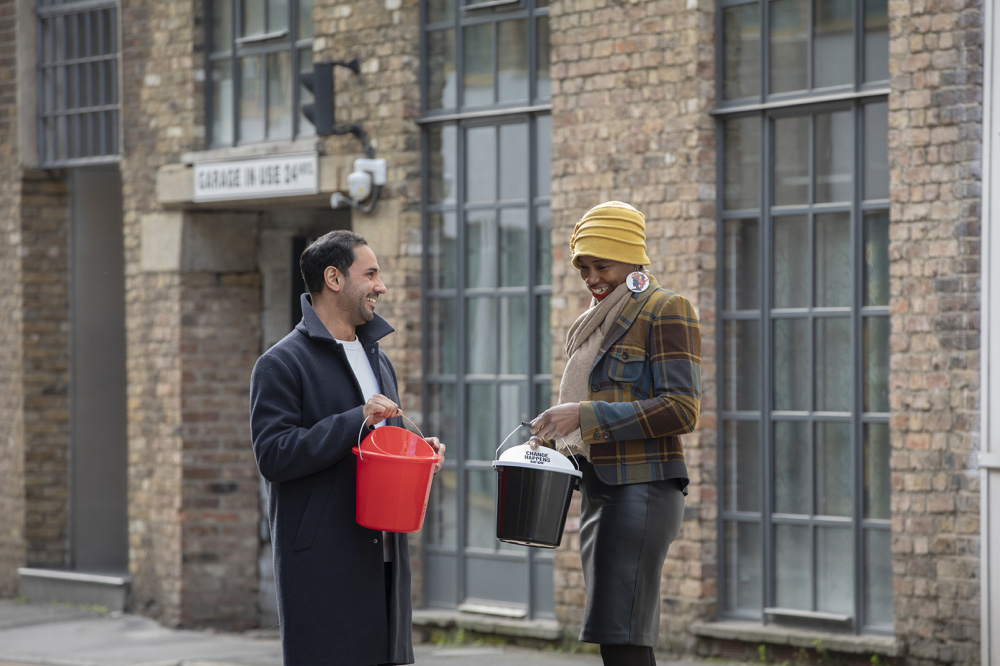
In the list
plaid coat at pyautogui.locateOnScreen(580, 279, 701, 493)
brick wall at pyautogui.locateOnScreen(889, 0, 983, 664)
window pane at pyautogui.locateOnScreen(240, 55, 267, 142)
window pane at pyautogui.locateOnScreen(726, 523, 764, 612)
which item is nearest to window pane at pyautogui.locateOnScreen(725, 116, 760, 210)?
brick wall at pyautogui.locateOnScreen(889, 0, 983, 664)

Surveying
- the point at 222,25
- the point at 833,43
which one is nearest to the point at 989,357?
the point at 833,43

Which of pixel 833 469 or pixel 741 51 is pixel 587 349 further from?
pixel 741 51

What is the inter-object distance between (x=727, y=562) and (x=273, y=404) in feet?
13.7

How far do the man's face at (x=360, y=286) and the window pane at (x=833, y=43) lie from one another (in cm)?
374

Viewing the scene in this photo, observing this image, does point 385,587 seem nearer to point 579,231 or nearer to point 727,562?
point 579,231

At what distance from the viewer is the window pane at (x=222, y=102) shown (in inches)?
404

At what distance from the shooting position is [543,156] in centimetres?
872

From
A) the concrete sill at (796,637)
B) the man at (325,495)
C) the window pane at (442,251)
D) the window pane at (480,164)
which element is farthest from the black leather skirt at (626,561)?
the window pane at (442,251)

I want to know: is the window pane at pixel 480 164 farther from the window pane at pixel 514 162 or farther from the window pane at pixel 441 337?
the window pane at pixel 441 337

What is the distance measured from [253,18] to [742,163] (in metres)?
4.03

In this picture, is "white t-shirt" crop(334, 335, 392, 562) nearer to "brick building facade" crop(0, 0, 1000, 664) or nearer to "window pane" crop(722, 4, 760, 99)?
"brick building facade" crop(0, 0, 1000, 664)

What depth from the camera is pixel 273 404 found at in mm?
4484

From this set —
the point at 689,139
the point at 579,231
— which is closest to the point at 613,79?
the point at 689,139

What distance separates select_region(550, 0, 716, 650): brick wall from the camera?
25.8 ft
